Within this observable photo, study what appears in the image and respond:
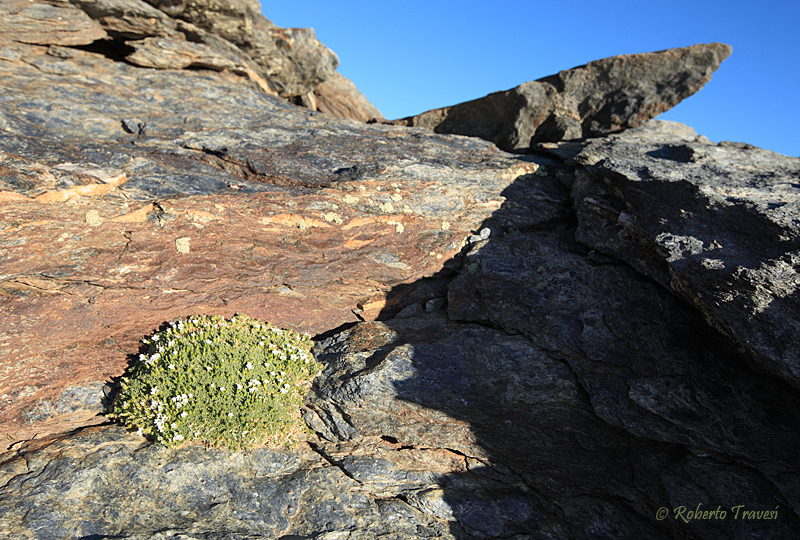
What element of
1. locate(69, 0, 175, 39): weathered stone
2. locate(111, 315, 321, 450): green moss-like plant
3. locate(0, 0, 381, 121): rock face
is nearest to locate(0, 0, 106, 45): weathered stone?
locate(0, 0, 381, 121): rock face

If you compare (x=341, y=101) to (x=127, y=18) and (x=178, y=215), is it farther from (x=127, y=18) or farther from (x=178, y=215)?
(x=178, y=215)

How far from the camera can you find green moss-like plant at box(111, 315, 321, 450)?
7.17 m

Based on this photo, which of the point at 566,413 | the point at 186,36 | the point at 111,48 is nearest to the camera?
the point at 566,413

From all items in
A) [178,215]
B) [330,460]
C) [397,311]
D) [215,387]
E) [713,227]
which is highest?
[713,227]

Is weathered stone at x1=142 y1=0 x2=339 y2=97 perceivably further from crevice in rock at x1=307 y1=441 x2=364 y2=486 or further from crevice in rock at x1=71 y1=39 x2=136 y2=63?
crevice in rock at x1=307 y1=441 x2=364 y2=486

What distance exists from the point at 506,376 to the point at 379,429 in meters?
2.39

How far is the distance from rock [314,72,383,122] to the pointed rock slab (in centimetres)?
1131

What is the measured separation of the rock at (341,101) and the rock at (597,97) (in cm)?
1000

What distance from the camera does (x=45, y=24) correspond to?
40.2 ft

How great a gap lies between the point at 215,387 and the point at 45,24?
11699 mm

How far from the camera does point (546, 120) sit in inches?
587

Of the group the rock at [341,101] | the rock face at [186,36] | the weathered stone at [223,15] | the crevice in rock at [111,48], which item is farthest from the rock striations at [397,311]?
the rock at [341,101]

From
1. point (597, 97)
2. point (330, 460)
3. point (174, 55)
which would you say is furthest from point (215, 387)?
point (597, 97)

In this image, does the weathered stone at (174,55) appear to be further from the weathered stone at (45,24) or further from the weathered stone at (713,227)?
the weathered stone at (713,227)
